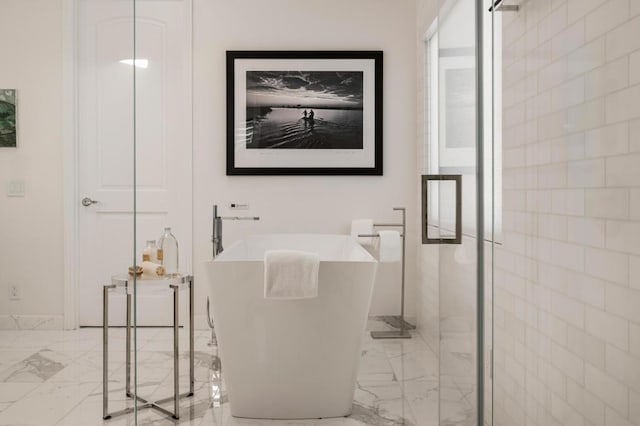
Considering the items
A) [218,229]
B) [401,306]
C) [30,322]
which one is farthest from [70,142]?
[401,306]

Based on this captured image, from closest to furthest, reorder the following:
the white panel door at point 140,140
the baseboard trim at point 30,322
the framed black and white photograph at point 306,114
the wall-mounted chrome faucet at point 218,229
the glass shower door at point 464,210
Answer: the glass shower door at point 464,210 < the white panel door at point 140,140 < the wall-mounted chrome faucet at point 218,229 < the framed black and white photograph at point 306,114 < the baseboard trim at point 30,322

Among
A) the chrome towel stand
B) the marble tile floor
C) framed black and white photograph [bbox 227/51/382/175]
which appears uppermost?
framed black and white photograph [bbox 227/51/382/175]

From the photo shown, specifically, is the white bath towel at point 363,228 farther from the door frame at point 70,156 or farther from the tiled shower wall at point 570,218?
the door frame at point 70,156

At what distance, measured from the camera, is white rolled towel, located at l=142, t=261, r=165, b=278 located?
7.82 feet

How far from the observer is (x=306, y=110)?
8.16 ft

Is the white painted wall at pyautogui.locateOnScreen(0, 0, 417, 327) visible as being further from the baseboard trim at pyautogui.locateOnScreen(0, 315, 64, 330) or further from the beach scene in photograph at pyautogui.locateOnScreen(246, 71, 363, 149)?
the baseboard trim at pyautogui.locateOnScreen(0, 315, 64, 330)

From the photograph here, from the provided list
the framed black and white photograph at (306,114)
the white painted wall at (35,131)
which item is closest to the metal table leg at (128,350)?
the framed black and white photograph at (306,114)

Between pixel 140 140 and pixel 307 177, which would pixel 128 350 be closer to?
pixel 140 140

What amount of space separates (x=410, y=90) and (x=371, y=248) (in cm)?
78

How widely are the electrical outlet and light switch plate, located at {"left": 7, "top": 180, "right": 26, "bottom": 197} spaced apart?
69 centimetres

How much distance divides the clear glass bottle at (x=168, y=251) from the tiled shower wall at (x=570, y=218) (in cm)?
168

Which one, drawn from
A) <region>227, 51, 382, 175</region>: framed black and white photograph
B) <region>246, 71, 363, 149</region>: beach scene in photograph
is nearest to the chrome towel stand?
<region>227, 51, 382, 175</region>: framed black and white photograph

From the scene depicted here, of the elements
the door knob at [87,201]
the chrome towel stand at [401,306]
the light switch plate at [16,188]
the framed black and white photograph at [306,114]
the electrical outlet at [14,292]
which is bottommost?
the electrical outlet at [14,292]

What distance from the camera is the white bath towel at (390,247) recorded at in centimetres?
230
